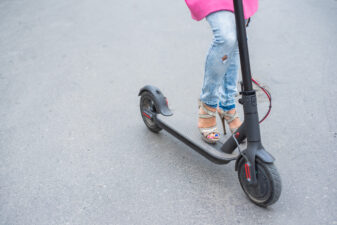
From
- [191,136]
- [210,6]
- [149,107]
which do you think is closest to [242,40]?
[210,6]

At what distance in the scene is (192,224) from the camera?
7.49ft

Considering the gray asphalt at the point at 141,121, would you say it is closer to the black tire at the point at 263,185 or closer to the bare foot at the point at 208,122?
the black tire at the point at 263,185

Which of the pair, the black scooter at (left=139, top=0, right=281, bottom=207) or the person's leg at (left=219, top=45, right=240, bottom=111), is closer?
the black scooter at (left=139, top=0, right=281, bottom=207)

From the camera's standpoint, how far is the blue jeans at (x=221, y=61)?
220 centimetres

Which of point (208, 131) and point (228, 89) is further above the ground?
A: point (228, 89)

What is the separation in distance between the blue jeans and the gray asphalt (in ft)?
1.81

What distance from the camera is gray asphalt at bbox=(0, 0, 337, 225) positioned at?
2.46 m

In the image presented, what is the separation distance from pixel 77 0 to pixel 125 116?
16.2ft

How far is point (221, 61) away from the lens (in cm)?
230

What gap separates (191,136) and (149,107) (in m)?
0.63

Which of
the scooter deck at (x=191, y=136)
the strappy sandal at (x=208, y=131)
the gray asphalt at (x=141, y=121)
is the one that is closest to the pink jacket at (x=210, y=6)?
the strappy sandal at (x=208, y=131)

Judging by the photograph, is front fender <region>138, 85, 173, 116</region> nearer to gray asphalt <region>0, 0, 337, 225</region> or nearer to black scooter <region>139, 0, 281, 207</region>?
gray asphalt <region>0, 0, 337, 225</region>

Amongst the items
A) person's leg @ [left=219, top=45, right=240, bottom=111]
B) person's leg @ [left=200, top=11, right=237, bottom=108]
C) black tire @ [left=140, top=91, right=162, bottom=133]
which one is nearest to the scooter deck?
black tire @ [left=140, top=91, right=162, bottom=133]

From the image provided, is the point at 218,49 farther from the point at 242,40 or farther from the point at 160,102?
the point at 160,102
